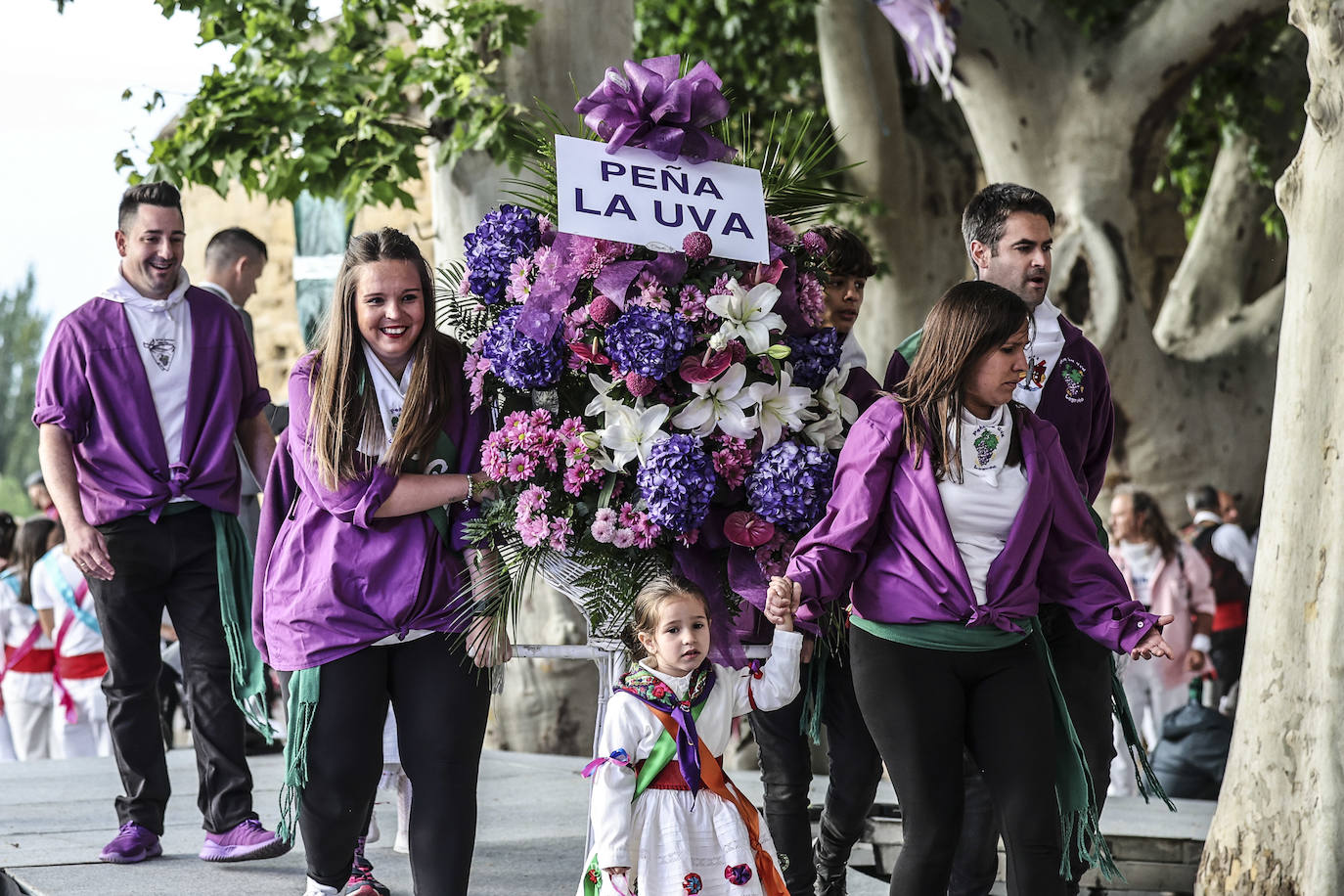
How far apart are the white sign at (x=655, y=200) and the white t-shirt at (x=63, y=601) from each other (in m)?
5.28

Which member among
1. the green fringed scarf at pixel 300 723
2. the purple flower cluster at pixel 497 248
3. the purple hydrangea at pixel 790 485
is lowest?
the green fringed scarf at pixel 300 723

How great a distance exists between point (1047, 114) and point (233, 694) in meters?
5.84

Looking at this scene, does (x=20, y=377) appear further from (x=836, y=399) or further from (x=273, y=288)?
(x=836, y=399)

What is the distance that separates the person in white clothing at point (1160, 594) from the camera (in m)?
8.34

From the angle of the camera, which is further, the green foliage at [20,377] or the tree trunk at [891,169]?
the green foliage at [20,377]

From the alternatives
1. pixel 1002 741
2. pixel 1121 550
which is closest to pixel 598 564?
pixel 1002 741

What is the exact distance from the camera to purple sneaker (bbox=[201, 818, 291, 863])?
4.56 meters

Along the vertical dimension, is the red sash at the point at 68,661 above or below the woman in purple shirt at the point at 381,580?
below

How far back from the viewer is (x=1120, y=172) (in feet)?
28.0

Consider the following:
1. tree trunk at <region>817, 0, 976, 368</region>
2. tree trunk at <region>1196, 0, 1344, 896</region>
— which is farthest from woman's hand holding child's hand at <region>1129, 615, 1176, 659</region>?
tree trunk at <region>817, 0, 976, 368</region>

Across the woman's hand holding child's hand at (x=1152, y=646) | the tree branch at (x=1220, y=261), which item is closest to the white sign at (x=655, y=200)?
the woman's hand holding child's hand at (x=1152, y=646)

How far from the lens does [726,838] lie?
3.33 metres

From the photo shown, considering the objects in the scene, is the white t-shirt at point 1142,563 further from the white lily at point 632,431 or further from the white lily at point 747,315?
the white lily at point 632,431

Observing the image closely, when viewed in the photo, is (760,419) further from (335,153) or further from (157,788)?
(335,153)
